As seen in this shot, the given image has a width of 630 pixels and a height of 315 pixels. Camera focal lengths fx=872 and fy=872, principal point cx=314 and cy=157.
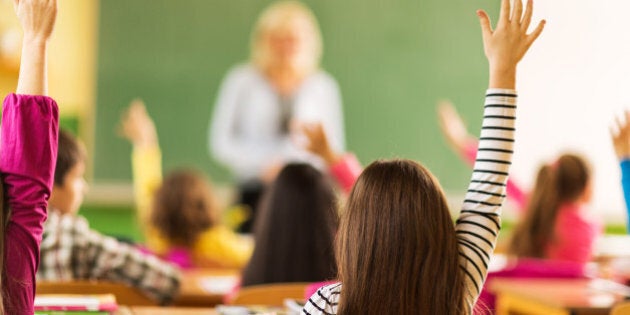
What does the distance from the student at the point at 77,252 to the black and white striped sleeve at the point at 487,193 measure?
4.54 feet

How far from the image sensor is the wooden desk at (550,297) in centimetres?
266

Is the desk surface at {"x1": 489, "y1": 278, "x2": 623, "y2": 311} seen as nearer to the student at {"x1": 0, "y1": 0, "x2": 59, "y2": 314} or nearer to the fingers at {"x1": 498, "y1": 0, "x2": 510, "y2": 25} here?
the fingers at {"x1": 498, "y1": 0, "x2": 510, "y2": 25}

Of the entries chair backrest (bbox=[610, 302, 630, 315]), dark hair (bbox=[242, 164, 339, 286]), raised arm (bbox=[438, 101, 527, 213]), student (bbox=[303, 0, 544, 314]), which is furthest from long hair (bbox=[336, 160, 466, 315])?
raised arm (bbox=[438, 101, 527, 213])

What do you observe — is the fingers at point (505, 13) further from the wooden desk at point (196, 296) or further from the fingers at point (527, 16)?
the wooden desk at point (196, 296)

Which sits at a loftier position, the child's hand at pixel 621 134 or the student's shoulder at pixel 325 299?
the child's hand at pixel 621 134

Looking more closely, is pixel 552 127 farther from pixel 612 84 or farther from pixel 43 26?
pixel 43 26

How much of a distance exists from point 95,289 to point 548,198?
243 cm

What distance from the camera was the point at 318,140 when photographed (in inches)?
122

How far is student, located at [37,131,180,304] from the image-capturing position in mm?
2748

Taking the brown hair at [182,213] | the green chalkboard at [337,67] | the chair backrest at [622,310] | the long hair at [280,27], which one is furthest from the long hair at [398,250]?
the green chalkboard at [337,67]

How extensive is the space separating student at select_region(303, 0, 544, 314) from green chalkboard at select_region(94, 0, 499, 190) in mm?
5014

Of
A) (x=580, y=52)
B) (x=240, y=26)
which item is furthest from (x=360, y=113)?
(x=580, y=52)

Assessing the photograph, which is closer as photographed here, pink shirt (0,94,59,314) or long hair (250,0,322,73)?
pink shirt (0,94,59,314)

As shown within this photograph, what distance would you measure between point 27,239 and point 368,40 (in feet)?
18.0
